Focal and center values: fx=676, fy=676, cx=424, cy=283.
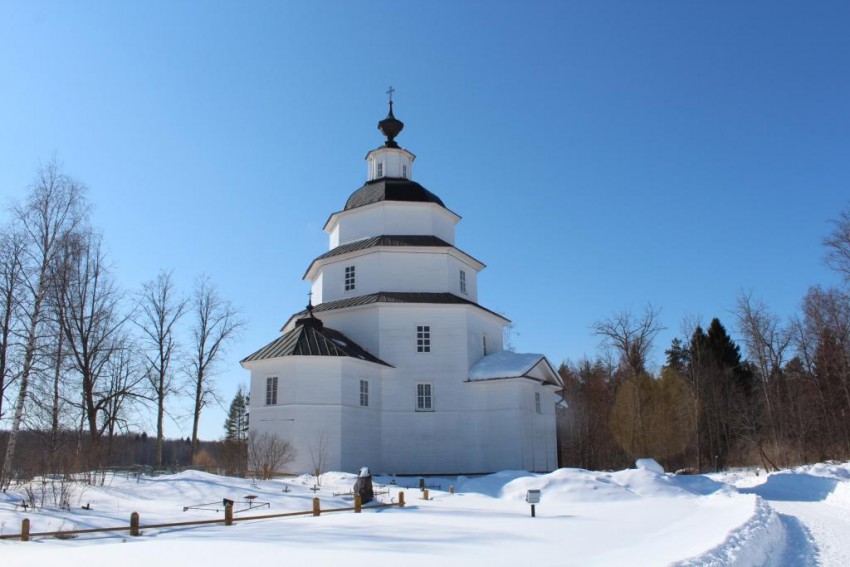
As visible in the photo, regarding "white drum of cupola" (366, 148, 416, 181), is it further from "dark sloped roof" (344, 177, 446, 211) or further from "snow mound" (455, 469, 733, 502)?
"snow mound" (455, 469, 733, 502)

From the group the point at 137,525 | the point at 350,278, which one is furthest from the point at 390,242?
the point at 137,525

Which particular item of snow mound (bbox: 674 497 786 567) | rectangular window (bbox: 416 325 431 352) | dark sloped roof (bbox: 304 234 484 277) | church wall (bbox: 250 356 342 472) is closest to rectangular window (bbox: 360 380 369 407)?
church wall (bbox: 250 356 342 472)

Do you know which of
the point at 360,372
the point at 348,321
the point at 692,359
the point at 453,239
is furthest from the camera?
the point at 692,359

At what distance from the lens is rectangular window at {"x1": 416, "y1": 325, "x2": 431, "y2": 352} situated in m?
29.8

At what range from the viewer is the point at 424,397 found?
95.9 ft

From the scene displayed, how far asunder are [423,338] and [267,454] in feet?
28.7

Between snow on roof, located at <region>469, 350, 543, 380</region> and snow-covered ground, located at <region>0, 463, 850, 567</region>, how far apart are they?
533 cm

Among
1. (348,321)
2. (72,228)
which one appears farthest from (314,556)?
(348,321)

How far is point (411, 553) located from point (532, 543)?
101 inches

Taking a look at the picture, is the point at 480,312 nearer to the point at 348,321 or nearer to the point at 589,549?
the point at 348,321

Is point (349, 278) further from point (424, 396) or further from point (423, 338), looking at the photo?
point (424, 396)

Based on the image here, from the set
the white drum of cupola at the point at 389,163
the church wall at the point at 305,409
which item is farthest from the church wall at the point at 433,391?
the white drum of cupola at the point at 389,163

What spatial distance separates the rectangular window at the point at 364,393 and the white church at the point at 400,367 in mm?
42

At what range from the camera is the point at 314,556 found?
8852 mm
